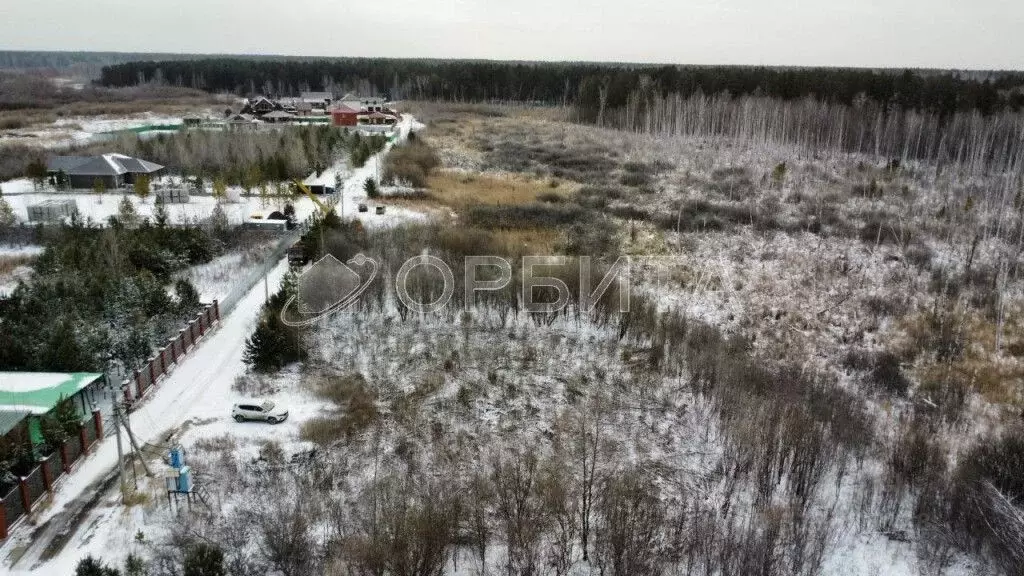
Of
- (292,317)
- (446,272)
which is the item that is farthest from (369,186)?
(292,317)

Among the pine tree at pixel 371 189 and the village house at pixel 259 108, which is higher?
the village house at pixel 259 108

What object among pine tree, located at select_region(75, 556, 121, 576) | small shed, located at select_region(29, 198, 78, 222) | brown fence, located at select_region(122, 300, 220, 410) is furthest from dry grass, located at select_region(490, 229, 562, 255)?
small shed, located at select_region(29, 198, 78, 222)

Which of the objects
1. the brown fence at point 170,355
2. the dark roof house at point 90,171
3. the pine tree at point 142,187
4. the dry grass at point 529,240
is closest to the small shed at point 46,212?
the pine tree at point 142,187

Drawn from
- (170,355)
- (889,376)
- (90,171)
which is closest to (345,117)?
(90,171)

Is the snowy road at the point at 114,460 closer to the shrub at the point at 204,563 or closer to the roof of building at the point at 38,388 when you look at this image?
the roof of building at the point at 38,388

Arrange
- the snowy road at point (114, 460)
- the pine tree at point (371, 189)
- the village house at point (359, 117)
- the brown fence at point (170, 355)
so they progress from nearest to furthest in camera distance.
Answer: the snowy road at point (114, 460) < the brown fence at point (170, 355) < the pine tree at point (371, 189) < the village house at point (359, 117)

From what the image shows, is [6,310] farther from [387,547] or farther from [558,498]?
[558,498]

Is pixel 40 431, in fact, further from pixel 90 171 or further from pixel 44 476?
pixel 90 171
